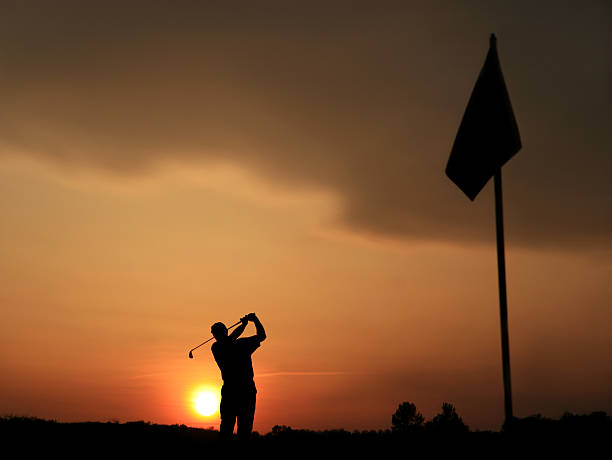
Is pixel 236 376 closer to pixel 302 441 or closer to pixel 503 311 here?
pixel 302 441

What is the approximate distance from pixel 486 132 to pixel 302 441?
27.5 feet

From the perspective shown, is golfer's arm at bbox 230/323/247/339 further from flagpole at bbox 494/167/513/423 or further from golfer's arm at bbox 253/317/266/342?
flagpole at bbox 494/167/513/423

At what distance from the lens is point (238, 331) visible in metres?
13.5

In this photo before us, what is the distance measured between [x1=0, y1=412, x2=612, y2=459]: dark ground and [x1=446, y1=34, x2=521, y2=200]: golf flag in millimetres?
5261

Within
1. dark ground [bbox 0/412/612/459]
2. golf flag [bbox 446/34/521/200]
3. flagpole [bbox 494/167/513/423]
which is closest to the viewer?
flagpole [bbox 494/167/513/423]

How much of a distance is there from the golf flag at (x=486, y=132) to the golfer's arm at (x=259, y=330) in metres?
4.22

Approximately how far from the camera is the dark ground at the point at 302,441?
14.2 m

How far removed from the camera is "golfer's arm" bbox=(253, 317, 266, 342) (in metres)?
13.1

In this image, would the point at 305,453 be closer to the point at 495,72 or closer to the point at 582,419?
the point at 582,419

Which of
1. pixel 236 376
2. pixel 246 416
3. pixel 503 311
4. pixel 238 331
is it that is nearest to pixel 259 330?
pixel 238 331

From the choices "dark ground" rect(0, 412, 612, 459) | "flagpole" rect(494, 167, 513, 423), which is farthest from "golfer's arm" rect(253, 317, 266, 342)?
"flagpole" rect(494, 167, 513, 423)

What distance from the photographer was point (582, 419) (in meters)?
17.2

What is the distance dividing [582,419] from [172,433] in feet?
29.3

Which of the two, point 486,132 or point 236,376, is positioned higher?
point 486,132
